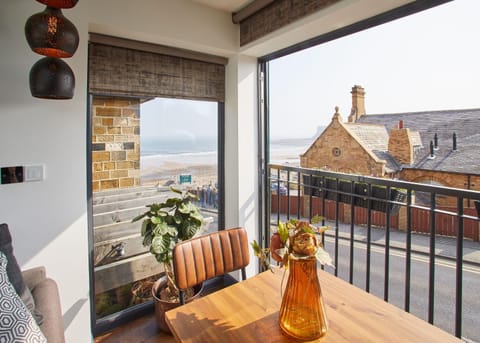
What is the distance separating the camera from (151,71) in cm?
224

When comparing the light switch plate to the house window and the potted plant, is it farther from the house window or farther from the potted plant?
the potted plant

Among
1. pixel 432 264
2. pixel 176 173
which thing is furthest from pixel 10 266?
pixel 432 264

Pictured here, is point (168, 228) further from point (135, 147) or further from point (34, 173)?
point (34, 173)

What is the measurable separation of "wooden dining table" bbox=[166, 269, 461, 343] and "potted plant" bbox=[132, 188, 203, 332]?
866 mm

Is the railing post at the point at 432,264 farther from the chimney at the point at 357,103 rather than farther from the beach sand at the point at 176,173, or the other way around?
the beach sand at the point at 176,173

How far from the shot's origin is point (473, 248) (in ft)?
4.73

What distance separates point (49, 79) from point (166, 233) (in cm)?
117

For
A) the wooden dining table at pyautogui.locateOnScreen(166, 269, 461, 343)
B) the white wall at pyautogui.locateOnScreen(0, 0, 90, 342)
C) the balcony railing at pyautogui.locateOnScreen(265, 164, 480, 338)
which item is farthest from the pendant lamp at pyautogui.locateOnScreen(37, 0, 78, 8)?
the balcony railing at pyautogui.locateOnScreen(265, 164, 480, 338)

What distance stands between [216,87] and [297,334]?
218cm

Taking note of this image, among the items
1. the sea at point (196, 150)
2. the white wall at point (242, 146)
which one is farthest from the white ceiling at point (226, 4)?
the sea at point (196, 150)

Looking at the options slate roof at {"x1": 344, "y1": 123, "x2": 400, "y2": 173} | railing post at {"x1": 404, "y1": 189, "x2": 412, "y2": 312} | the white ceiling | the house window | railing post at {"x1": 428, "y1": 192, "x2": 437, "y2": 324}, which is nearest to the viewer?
railing post at {"x1": 428, "y1": 192, "x2": 437, "y2": 324}

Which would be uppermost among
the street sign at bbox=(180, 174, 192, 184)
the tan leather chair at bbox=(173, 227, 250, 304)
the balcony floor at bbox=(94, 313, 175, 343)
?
the street sign at bbox=(180, 174, 192, 184)

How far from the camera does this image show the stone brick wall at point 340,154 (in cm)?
189

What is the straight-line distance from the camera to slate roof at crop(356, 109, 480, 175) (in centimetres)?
143
